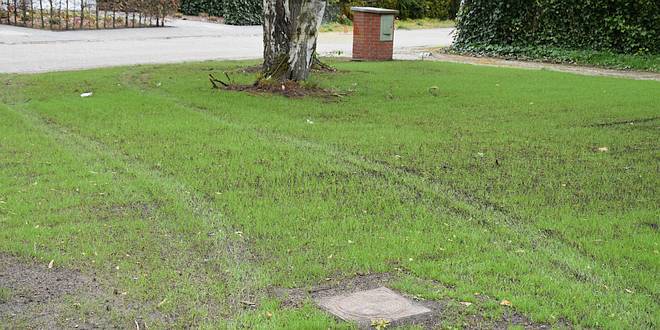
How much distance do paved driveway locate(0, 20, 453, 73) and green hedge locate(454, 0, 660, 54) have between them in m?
2.11

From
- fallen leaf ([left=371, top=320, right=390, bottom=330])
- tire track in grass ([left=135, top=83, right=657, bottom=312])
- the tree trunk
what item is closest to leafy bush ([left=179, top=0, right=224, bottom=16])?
the tree trunk

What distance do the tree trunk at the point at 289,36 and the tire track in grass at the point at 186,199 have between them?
13.2 feet

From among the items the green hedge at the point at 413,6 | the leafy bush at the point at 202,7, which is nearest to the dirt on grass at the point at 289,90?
the leafy bush at the point at 202,7

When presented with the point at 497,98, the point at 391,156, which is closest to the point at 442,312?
the point at 391,156

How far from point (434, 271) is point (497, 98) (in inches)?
327

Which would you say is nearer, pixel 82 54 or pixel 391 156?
pixel 391 156

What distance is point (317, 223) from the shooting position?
20.0 feet

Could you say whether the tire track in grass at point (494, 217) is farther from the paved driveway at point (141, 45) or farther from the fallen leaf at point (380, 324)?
the paved driveway at point (141, 45)

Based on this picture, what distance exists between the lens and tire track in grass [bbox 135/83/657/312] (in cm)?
522

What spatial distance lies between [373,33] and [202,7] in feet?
59.1

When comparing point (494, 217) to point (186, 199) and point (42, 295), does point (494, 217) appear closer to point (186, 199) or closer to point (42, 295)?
point (186, 199)

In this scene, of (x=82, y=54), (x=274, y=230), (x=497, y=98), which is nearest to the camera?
(x=274, y=230)

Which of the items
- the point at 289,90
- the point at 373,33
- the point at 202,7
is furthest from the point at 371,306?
the point at 202,7

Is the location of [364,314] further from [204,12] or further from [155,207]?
[204,12]
